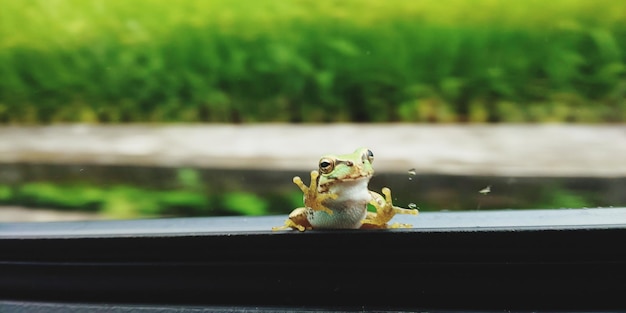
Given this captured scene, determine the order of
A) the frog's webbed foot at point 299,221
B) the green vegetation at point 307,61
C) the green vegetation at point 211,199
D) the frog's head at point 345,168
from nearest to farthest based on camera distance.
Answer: the frog's head at point 345,168
the frog's webbed foot at point 299,221
the green vegetation at point 211,199
the green vegetation at point 307,61

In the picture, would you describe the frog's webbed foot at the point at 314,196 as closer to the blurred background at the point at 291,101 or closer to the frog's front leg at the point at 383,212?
the frog's front leg at the point at 383,212

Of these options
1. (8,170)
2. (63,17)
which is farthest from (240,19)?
(8,170)

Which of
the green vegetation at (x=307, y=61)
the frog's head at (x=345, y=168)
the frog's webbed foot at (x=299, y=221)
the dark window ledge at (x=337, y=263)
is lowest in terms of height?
the dark window ledge at (x=337, y=263)

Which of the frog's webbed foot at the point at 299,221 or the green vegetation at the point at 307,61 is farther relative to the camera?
the green vegetation at the point at 307,61

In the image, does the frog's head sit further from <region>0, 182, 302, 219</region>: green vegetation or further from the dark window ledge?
<region>0, 182, 302, 219</region>: green vegetation

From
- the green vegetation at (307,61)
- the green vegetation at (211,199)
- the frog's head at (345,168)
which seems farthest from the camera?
the green vegetation at (307,61)

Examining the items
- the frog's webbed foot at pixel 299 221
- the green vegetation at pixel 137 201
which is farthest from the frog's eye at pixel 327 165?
the green vegetation at pixel 137 201

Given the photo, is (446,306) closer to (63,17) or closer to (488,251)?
(488,251)

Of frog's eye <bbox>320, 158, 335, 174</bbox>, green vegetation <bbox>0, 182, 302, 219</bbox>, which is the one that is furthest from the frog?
green vegetation <bbox>0, 182, 302, 219</bbox>
